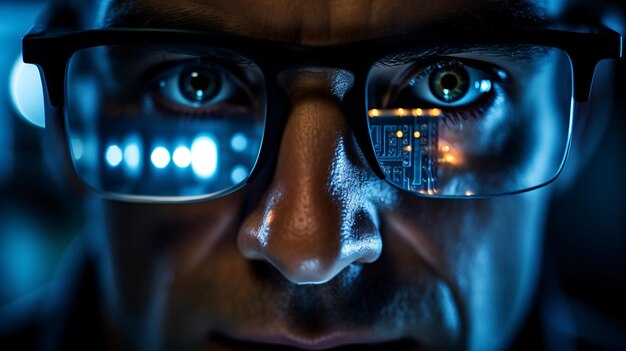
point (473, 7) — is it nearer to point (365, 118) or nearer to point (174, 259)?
point (365, 118)

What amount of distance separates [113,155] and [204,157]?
0.16m

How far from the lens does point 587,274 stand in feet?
7.91

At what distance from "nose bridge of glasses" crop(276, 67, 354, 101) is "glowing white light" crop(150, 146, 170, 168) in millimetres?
221

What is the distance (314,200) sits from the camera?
736 mm

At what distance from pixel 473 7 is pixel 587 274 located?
1.96 m

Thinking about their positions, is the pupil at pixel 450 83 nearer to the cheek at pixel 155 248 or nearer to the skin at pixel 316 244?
the skin at pixel 316 244

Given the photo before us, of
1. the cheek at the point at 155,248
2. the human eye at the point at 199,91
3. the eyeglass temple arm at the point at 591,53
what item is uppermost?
the eyeglass temple arm at the point at 591,53

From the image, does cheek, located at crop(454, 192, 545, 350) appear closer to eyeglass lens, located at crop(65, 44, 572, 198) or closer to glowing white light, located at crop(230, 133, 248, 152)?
eyeglass lens, located at crop(65, 44, 572, 198)

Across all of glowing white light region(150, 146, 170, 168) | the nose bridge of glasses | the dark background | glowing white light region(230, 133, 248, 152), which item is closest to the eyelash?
the nose bridge of glasses

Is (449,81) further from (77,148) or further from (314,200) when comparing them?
(77,148)

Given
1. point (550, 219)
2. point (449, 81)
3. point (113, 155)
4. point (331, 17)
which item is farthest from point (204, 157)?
point (550, 219)

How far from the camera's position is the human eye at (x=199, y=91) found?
86 cm

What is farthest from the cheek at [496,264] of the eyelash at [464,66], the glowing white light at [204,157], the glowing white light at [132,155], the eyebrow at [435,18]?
the glowing white light at [132,155]

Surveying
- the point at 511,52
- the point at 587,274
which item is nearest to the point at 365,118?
the point at 511,52
